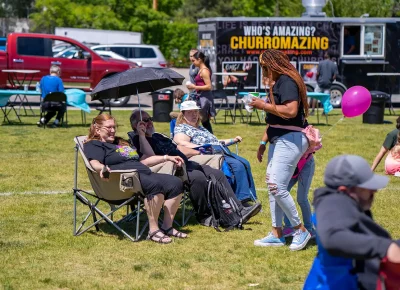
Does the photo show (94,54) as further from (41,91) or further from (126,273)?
(126,273)

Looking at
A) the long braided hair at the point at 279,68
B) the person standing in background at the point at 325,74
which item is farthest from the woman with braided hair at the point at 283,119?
the person standing in background at the point at 325,74

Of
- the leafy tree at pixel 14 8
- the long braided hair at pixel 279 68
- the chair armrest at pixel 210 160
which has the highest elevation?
the leafy tree at pixel 14 8

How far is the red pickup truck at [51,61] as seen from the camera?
810 inches

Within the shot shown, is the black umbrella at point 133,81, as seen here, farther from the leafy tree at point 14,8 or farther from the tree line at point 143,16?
the leafy tree at point 14,8

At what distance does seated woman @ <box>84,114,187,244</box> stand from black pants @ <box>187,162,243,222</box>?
30 centimetres

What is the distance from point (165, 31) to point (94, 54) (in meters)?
24.2

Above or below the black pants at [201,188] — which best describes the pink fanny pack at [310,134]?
above


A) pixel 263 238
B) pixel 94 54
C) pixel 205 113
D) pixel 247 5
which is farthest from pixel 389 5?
pixel 263 238

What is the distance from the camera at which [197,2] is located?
6519 cm

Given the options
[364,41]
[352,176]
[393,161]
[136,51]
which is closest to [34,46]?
[364,41]

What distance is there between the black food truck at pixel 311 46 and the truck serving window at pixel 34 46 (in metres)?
4.05

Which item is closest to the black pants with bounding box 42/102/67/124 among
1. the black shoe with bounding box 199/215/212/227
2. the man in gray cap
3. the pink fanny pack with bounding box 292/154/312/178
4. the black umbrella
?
the black umbrella

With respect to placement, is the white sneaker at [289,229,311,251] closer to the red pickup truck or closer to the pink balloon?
the pink balloon

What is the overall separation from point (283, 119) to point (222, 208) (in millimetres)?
1487
